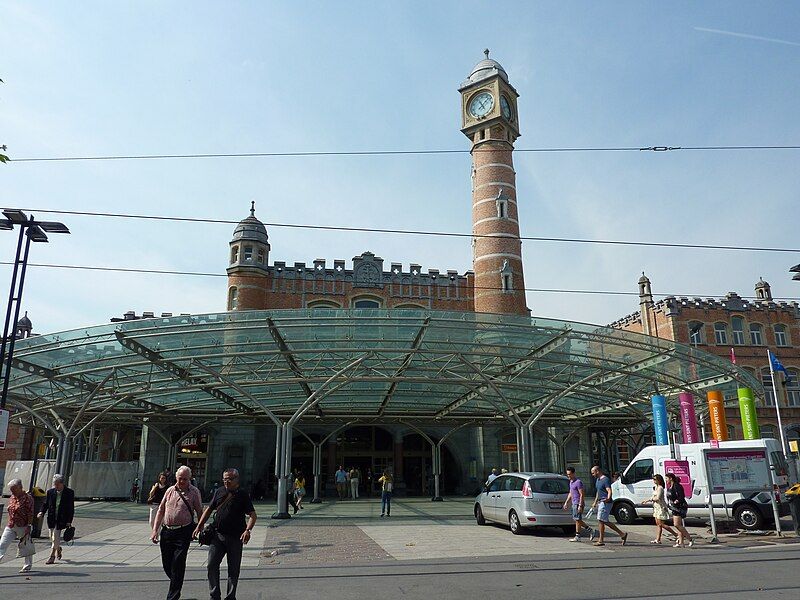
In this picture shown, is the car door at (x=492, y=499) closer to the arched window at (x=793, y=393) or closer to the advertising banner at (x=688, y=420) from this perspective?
the advertising banner at (x=688, y=420)

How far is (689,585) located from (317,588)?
455cm

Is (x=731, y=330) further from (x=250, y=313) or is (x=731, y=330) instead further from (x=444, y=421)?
(x=250, y=313)

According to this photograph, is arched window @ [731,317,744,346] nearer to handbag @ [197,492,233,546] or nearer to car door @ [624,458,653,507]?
car door @ [624,458,653,507]

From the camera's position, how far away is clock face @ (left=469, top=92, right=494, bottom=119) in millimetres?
34000

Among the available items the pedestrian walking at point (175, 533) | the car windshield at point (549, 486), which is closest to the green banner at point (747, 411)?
the car windshield at point (549, 486)

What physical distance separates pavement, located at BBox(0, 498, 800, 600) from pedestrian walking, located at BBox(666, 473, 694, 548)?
28cm

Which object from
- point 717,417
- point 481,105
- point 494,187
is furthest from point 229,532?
point 481,105

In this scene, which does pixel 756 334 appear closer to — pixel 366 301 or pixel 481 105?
pixel 481 105

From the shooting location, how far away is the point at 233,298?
33.2m

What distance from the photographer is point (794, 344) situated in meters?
39.2

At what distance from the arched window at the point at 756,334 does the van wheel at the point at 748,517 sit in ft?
98.2

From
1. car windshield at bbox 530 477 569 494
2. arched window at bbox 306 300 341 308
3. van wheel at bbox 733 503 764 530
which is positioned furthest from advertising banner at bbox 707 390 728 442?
arched window at bbox 306 300 341 308

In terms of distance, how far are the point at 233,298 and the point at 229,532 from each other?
2818cm

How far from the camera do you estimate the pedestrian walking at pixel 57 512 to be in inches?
369
